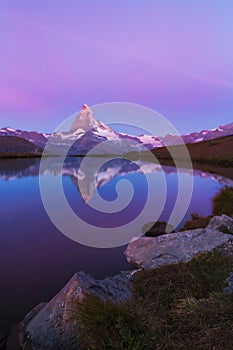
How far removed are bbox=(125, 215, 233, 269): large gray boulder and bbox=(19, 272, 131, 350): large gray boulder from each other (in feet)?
14.3

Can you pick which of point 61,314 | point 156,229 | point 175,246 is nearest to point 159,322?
point 61,314

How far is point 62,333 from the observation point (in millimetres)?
7316

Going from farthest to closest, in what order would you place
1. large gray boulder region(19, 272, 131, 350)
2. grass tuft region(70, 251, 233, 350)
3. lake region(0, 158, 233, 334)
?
lake region(0, 158, 233, 334) → large gray boulder region(19, 272, 131, 350) → grass tuft region(70, 251, 233, 350)

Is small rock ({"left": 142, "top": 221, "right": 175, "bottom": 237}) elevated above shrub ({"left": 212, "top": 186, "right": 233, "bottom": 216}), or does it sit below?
below

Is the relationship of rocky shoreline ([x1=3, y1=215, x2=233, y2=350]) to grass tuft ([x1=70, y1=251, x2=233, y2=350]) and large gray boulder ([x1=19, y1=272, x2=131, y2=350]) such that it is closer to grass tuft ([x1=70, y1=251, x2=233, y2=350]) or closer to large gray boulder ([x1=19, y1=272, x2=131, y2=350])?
large gray boulder ([x1=19, y1=272, x2=131, y2=350])

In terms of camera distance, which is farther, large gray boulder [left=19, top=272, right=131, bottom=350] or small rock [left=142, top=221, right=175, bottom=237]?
small rock [left=142, top=221, right=175, bottom=237]

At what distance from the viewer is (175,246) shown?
45.7 ft

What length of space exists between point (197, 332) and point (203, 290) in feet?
7.99

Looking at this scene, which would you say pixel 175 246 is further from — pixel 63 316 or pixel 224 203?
pixel 224 203

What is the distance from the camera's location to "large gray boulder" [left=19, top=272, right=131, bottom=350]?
727 cm

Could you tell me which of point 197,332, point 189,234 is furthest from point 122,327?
point 189,234

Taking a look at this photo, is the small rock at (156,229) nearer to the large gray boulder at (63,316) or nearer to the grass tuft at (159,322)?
the large gray boulder at (63,316)

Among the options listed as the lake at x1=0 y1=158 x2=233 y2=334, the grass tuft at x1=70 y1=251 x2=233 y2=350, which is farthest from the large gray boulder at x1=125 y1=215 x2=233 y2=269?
the grass tuft at x1=70 y1=251 x2=233 y2=350

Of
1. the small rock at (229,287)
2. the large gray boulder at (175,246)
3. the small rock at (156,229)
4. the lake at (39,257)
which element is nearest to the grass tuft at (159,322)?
the small rock at (229,287)
